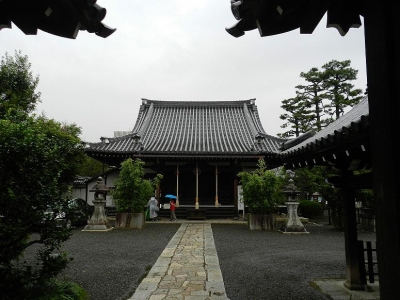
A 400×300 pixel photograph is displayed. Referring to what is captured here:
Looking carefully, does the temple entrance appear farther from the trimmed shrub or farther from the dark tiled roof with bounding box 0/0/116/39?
the dark tiled roof with bounding box 0/0/116/39

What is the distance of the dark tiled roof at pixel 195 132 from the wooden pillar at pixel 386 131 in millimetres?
15426

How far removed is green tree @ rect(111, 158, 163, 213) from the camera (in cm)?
1384

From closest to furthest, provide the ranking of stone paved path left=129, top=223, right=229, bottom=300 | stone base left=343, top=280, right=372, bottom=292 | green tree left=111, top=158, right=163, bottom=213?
stone paved path left=129, top=223, right=229, bottom=300 → stone base left=343, top=280, right=372, bottom=292 → green tree left=111, top=158, right=163, bottom=213

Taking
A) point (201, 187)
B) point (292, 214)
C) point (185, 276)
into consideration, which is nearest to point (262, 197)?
point (292, 214)

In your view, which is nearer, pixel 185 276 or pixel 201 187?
pixel 185 276

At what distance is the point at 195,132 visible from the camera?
2175 centimetres

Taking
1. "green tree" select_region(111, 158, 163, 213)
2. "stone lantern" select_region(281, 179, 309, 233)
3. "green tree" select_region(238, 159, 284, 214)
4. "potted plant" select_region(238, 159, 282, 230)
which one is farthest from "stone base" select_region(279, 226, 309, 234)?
"green tree" select_region(111, 158, 163, 213)

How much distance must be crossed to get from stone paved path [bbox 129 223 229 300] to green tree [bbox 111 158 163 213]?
495cm

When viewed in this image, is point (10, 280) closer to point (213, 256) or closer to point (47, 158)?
point (47, 158)

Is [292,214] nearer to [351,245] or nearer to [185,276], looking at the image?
[351,245]

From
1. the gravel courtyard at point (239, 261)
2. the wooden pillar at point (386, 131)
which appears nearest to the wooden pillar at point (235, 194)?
the gravel courtyard at point (239, 261)

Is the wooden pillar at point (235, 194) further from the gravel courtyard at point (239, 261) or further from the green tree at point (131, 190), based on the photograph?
the green tree at point (131, 190)

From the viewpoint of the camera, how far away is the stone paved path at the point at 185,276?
492cm

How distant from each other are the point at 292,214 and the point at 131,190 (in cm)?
711
